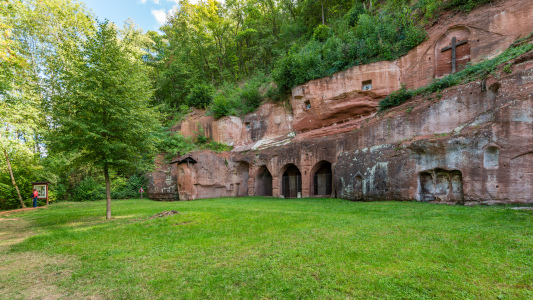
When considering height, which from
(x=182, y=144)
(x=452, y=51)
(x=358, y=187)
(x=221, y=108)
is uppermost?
(x=452, y=51)

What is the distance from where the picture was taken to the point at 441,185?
11.7 meters

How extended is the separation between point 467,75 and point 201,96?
31532mm

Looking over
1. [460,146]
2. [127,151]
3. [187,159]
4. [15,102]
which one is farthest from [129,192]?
[460,146]

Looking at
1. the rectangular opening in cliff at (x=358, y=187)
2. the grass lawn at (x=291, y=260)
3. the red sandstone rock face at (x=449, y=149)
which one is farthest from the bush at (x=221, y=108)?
the grass lawn at (x=291, y=260)

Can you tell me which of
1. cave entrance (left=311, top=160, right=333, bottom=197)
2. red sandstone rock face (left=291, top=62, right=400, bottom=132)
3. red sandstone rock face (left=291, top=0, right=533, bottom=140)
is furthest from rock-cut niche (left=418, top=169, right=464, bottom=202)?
cave entrance (left=311, top=160, right=333, bottom=197)

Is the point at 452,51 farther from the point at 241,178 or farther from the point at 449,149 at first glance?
the point at 241,178

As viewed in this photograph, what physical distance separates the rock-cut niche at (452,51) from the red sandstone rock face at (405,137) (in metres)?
0.08

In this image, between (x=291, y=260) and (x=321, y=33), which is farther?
(x=321, y=33)

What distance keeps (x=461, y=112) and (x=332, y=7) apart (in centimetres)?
2787

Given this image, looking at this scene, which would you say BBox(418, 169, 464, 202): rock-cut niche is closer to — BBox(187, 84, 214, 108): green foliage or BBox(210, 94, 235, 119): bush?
BBox(210, 94, 235, 119): bush

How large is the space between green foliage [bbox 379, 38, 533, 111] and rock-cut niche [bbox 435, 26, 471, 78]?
3.60m

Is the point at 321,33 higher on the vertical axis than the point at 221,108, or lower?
higher

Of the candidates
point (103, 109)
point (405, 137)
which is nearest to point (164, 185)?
point (103, 109)

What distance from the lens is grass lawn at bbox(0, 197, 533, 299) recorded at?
3.82 metres
